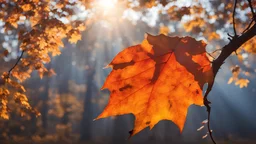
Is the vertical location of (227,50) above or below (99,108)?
below

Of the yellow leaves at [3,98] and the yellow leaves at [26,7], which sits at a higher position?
the yellow leaves at [26,7]

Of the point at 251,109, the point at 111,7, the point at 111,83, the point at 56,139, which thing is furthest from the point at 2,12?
the point at 251,109

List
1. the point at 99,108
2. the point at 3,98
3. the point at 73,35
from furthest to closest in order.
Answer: the point at 99,108 → the point at 73,35 → the point at 3,98

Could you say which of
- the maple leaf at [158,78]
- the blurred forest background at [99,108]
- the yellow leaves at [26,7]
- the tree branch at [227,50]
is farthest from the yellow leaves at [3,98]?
the blurred forest background at [99,108]

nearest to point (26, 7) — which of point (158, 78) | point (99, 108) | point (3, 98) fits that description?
point (3, 98)

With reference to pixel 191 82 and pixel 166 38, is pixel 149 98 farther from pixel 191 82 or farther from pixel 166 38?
pixel 166 38

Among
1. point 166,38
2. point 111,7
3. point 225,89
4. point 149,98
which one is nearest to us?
point 166,38

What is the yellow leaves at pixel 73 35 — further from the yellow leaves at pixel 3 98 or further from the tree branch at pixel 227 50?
the tree branch at pixel 227 50

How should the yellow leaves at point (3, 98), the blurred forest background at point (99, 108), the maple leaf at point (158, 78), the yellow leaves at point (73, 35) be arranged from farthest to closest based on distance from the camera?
the blurred forest background at point (99, 108) < the yellow leaves at point (73, 35) < the yellow leaves at point (3, 98) < the maple leaf at point (158, 78)

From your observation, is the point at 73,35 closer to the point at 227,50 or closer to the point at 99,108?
the point at 227,50
